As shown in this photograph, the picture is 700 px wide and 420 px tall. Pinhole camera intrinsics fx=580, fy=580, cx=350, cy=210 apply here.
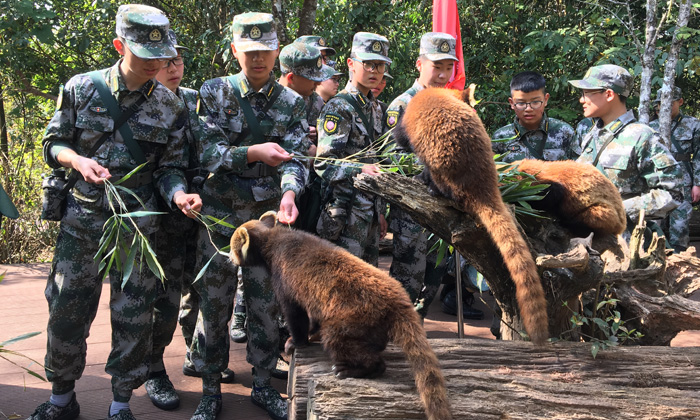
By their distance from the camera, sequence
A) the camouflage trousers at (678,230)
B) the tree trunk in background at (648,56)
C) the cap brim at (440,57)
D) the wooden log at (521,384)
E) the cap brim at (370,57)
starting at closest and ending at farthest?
1. the wooden log at (521,384)
2. the cap brim at (370,57)
3. the cap brim at (440,57)
4. the tree trunk in background at (648,56)
5. the camouflage trousers at (678,230)

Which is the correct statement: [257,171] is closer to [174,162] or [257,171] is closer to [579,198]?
[174,162]

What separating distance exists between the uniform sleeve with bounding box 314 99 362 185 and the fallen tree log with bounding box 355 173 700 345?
4.09 ft

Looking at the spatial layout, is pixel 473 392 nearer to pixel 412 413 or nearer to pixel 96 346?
pixel 412 413

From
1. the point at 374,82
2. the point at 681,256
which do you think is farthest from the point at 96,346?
the point at 681,256

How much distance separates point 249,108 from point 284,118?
25cm

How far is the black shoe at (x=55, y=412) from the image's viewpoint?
12.1 ft

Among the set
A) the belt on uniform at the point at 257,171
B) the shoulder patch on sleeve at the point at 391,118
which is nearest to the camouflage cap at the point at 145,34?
the belt on uniform at the point at 257,171

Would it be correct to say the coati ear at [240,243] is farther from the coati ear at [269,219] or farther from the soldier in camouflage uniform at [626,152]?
the soldier in camouflage uniform at [626,152]

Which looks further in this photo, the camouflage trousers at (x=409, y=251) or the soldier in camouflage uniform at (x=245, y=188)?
the camouflage trousers at (x=409, y=251)

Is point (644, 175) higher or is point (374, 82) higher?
point (374, 82)

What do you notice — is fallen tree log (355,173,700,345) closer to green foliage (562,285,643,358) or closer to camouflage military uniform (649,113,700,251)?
green foliage (562,285,643,358)

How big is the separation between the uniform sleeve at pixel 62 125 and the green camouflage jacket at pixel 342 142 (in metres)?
1.75

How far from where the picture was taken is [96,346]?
5062mm

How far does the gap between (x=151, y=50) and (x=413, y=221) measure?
255 centimetres
